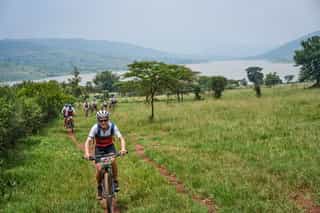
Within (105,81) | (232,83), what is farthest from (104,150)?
(105,81)

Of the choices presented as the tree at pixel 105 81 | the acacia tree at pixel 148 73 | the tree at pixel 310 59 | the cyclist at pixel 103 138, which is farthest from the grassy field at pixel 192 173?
the tree at pixel 105 81

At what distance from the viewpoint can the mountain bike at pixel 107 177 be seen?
7539mm

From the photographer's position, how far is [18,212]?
7934 millimetres

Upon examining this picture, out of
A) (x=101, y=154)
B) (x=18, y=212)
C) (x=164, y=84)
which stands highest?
(x=164, y=84)

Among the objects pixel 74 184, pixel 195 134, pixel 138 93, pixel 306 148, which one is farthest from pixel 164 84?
pixel 74 184

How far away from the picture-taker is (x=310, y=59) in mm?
72375

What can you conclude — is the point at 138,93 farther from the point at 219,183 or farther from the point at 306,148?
the point at 219,183

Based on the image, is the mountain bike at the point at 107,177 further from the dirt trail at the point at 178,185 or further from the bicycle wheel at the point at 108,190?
the dirt trail at the point at 178,185

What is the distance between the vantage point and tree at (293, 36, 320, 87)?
71.1 meters

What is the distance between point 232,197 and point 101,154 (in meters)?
3.28

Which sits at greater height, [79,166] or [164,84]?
[164,84]

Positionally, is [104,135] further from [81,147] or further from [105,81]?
[105,81]

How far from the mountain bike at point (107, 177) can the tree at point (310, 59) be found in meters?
70.1

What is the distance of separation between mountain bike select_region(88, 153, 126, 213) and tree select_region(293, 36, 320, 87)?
70081mm
